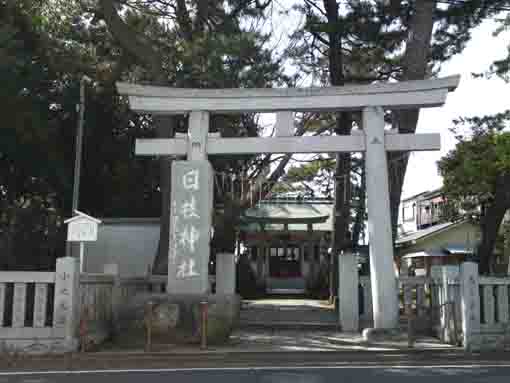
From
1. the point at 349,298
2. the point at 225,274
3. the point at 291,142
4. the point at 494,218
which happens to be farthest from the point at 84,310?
the point at 494,218

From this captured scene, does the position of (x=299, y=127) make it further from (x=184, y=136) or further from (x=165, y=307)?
(x=165, y=307)

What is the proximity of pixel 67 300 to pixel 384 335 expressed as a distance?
6.11 m

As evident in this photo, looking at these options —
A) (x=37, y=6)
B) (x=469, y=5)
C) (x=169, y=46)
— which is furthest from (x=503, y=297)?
(x=37, y=6)

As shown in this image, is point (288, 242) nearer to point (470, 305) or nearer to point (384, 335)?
point (384, 335)

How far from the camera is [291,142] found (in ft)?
39.8

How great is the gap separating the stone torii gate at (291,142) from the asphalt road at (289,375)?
9.00ft

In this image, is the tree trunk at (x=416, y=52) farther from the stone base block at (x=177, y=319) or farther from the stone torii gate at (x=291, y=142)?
Answer: the stone base block at (x=177, y=319)

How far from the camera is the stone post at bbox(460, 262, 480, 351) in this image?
10.2 metres

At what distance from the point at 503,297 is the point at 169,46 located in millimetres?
11846

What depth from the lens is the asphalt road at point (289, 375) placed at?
7.91 meters

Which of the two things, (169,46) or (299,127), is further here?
(299,127)

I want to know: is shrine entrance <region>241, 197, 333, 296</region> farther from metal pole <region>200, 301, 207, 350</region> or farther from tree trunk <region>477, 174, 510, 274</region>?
metal pole <region>200, 301, 207, 350</region>

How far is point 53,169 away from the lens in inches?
787

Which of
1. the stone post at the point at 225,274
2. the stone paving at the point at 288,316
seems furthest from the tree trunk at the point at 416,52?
the stone post at the point at 225,274
